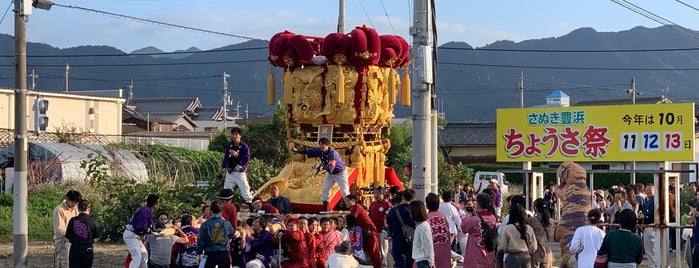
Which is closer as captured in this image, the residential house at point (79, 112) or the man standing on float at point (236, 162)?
the man standing on float at point (236, 162)

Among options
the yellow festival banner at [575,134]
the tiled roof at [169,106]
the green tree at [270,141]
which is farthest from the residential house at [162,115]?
the yellow festival banner at [575,134]

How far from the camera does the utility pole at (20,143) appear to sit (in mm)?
16031

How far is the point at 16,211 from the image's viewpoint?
16.1 m

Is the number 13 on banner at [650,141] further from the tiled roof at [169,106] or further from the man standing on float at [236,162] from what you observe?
the tiled roof at [169,106]

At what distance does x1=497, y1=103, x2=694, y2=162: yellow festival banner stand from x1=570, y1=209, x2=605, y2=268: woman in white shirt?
9520 millimetres

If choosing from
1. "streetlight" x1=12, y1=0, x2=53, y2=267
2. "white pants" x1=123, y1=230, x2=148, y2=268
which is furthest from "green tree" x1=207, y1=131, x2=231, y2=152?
"white pants" x1=123, y1=230, x2=148, y2=268

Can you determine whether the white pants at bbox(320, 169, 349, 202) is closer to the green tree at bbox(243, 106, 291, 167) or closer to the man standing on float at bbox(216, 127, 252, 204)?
the man standing on float at bbox(216, 127, 252, 204)

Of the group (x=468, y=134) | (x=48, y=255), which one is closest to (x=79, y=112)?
(x=468, y=134)

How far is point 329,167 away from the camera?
1870 centimetres

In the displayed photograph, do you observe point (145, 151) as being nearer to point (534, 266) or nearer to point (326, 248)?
point (326, 248)

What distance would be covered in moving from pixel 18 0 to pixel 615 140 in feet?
44.3

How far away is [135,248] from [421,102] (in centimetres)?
509

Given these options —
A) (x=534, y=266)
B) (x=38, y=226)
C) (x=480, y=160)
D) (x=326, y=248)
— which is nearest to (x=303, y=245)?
(x=326, y=248)

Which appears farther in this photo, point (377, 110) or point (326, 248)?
point (377, 110)
